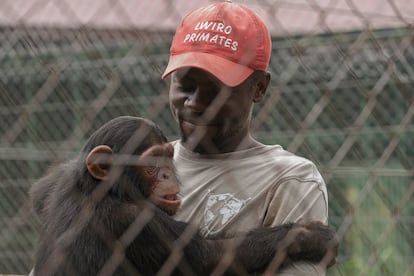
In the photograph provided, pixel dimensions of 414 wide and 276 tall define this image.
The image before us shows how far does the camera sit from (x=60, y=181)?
8.63 ft

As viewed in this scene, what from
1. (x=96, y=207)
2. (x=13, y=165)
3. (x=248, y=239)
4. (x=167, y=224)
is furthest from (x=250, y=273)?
(x=13, y=165)

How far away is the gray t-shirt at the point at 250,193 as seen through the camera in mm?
2480

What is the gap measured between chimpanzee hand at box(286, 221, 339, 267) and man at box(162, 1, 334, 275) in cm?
2

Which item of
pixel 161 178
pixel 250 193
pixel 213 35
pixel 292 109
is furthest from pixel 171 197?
pixel 292 109

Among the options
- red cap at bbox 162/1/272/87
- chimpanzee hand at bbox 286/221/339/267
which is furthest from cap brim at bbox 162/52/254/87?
chimpanzee hand at bbox 286/221/339/267

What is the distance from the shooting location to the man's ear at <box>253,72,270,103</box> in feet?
8.58

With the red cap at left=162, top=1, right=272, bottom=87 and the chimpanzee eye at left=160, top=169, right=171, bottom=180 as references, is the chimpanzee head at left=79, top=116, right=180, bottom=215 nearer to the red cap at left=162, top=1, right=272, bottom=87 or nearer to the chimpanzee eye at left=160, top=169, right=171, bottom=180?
the chimpanzee eye at left=160, top=169, right=171, bottom=180

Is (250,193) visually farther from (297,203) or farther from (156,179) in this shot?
(156,179)

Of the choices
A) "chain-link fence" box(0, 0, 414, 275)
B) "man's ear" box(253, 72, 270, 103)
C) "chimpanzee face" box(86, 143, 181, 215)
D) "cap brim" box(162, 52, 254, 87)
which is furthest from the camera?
"chain-link fence" box(0, 0, 414, 275)

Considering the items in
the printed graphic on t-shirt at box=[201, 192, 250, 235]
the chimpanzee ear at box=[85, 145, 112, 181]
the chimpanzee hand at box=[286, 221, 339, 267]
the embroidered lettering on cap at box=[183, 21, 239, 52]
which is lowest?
the chimpanzee hand at box=[286, 221, 339, 267]

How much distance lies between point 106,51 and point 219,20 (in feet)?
9.18

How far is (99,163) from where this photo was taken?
94.3 inches

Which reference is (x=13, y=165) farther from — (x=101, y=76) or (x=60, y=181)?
(x=60, y=181)

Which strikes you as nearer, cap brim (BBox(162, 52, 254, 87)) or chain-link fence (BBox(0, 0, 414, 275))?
cap brim (BBox(162, 52, 254, 87))
